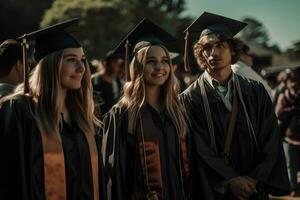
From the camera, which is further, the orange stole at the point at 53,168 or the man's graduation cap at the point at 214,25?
the man's graduation cap at the point at 214,25

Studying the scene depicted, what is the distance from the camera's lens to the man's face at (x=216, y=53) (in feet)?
12.5

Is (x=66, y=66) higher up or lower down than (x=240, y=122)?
higher up

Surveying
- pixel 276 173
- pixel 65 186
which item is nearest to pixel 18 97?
pixel 65 186

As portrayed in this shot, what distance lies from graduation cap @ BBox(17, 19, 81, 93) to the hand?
1.48 metres

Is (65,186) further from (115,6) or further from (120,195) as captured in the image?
(115,6)

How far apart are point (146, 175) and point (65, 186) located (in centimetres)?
71

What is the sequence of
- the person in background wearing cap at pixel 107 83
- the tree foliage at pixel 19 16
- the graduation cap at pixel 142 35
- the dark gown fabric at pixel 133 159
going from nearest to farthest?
1. the dark gown fabric at pixel 133 159
2. the graduation cap at pixel 142 35
3. the person in background wearing cap at pixel 107 83
4. the tree foliage at pixel 19 16

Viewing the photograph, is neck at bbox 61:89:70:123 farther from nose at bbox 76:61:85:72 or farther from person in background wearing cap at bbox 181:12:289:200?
person in background wearing cap at bbox 181:12:289:200

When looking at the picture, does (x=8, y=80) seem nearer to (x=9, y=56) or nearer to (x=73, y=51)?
(x=9, y=56)

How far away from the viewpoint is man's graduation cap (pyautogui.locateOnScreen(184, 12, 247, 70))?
13.1 feet

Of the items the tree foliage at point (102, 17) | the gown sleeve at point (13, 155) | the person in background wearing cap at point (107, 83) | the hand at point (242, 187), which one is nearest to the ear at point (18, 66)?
the gown sleeve at point (13, 155)

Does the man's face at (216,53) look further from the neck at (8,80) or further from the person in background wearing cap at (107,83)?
the person in background wearing cap at (107,83)

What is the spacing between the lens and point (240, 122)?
3.70 meters

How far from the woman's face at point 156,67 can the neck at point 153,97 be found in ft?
0.15
